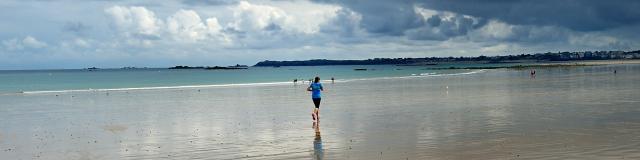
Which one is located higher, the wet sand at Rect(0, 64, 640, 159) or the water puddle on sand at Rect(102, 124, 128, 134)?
the wet sand at Rect(0, 64, 640, 159)

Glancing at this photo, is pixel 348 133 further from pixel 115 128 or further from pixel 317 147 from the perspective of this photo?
pixel 115 128

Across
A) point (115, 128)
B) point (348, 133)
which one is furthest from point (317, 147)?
point (115, 128)

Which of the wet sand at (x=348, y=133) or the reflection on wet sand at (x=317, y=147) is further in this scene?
the wet sand at (x=348, y=133)

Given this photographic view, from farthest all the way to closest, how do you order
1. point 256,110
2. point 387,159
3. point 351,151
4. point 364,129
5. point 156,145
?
point 256,110
point 364,129
point 156,145
point 351,151
point 387,159

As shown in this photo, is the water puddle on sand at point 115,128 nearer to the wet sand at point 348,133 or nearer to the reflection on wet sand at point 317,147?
the wet sand at point 348,133

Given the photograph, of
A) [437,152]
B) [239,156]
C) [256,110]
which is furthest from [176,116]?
[437,152]

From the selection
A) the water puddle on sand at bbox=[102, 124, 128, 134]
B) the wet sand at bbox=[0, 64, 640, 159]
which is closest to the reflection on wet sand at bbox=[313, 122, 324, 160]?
the wet sand at bbox=[0, 64, 640, 159]

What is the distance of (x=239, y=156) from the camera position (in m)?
14.2

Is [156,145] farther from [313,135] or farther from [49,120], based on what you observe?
[49,120]

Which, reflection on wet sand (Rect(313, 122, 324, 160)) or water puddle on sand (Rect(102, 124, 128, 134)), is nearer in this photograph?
reflection on wet sand (Rect(313, 122, 324, 160))

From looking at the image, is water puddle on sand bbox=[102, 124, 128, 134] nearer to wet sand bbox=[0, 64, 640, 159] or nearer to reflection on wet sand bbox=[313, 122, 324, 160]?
wet sand bbox=[0, 64, 640, 159]

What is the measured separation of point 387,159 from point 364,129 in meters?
5.62

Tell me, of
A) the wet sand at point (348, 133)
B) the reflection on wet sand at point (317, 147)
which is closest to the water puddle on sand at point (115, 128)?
the wet sand at point (348, 133)

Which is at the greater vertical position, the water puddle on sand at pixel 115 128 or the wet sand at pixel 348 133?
the wet sand at pixel 348 133
